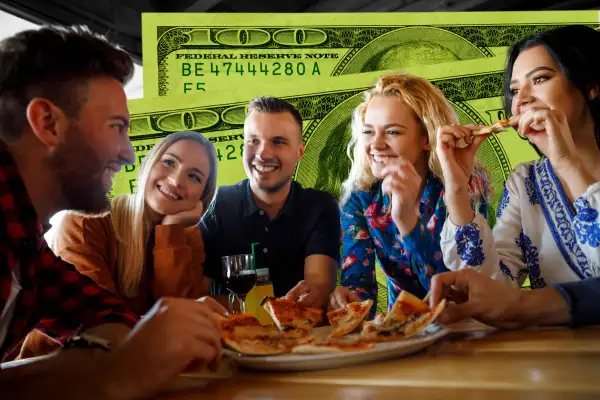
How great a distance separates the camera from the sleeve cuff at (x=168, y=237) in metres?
1.99

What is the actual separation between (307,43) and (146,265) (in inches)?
58.0

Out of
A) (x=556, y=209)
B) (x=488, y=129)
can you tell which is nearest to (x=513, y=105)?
(x=488, y=129)

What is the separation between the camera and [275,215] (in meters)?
2.45

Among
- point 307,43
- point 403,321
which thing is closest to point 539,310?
point 403,321

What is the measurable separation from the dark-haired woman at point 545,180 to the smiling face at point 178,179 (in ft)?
3.79

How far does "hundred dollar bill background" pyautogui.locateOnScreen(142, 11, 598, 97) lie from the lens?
2822mm

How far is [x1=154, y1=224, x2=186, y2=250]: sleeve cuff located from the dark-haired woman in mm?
988

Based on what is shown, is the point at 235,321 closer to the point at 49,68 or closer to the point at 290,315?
the point at 290,315

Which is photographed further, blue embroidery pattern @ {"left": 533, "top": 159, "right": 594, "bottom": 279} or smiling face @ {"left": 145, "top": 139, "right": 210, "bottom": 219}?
smiling face @ {"left": 145, "top": 139, "right": 210, "bottom": 219}

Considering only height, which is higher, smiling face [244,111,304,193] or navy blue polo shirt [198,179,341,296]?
smiling face [244,111,304,193]

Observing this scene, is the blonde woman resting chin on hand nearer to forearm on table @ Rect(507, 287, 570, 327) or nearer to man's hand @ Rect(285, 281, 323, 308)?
man's hand @ Rect(285, 281, 323, 308)

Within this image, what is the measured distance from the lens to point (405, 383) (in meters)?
0.57

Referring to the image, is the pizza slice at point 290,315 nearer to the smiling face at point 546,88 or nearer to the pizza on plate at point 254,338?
the pizza on plate at point 254,338

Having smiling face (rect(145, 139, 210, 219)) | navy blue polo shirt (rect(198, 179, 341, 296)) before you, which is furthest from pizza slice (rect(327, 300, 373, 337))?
smiling face (rect(145, 139, 210, 219))
